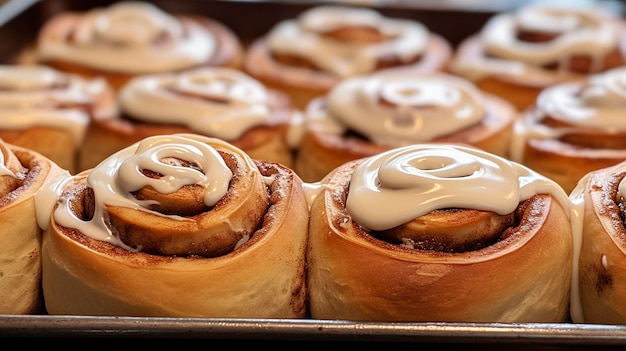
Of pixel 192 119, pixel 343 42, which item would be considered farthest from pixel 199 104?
pixel 343 42

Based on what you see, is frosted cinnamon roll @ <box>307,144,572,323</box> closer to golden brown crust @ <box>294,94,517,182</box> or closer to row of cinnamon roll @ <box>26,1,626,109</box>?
golden brown crust @ <box>294,94,517,182</box>

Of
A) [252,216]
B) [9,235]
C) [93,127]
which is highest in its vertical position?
[252,216]

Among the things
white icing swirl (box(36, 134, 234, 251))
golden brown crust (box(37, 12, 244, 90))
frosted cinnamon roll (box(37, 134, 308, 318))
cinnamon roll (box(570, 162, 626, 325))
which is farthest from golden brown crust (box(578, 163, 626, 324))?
golden brown crust (box(37, 12, 244, 90))

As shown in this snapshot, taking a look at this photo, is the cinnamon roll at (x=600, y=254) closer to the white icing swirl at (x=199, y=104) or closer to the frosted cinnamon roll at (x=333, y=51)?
the white icing swirl at (x=199, y=104)

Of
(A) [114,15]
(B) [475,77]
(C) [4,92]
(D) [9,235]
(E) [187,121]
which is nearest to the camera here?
(D) [9,235]

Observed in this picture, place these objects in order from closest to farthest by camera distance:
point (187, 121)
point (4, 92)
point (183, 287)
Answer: point (183, 287)
point (187, 121)
point (4, 92)

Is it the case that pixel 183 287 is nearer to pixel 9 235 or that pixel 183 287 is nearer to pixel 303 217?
pixel 303 217

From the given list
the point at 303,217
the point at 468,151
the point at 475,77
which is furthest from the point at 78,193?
the point at 475,77

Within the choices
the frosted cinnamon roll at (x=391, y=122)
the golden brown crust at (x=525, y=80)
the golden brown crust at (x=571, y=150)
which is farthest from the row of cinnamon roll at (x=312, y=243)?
the golden brown crust at (x=525, y=80)
